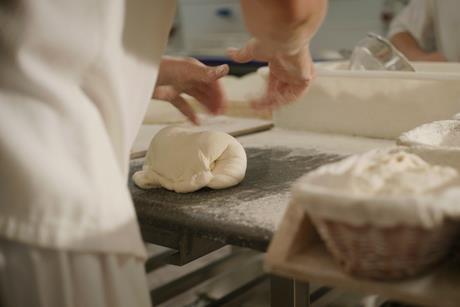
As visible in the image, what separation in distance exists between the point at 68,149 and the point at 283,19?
0.27m

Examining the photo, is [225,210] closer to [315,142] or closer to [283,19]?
[283,19]

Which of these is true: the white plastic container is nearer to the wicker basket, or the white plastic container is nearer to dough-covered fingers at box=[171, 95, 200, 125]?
dough-covered fingers at box=[171, 95, 200, 125]

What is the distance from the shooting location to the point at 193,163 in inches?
38.3

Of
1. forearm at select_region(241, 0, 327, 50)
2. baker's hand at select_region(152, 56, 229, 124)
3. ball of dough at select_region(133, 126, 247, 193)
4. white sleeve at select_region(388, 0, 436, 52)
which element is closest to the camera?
forearm at select_region(241, 0, 327, 50)

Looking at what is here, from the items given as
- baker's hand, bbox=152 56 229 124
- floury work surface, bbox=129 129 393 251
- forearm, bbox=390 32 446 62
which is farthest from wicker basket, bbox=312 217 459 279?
forearm, bbox=390 32 446 62

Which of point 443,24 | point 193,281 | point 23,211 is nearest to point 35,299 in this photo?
point 23,211

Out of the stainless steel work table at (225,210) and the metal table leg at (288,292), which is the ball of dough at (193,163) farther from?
the metal table leg at (288,292)

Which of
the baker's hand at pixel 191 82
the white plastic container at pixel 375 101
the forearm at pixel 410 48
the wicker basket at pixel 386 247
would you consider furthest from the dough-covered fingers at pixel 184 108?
the forearm at pixel 410 48

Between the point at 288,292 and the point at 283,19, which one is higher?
the point at 283,19

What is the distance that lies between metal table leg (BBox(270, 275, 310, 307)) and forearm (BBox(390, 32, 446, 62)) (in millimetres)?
1141

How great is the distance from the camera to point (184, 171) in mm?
970

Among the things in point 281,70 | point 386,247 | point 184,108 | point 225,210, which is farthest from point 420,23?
point 386,247

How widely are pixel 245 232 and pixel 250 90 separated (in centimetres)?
99

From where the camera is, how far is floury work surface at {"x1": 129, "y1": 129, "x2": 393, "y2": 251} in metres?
0.80
